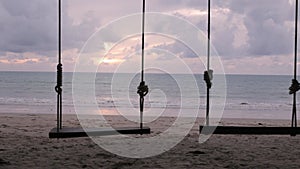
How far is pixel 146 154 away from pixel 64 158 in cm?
85

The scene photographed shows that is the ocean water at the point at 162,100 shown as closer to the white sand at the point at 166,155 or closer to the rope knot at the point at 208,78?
the white sand at the point at 166,155

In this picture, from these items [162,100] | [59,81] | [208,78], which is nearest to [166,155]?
[208,78]

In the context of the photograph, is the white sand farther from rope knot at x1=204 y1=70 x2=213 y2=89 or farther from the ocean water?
the ocean water

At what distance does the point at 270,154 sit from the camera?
15.3 feet

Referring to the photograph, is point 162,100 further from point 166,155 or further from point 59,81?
point 59,81

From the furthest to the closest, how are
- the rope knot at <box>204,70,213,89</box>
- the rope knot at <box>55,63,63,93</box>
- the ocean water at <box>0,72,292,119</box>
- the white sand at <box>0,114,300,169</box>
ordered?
the ocean water at <box>0,72,292,119</box> → the rope knot at <box>204,70,213,89</box> → the rope knot at <box>55,63,63,93</box> → the white sand at <box>0,114,300,169</box>

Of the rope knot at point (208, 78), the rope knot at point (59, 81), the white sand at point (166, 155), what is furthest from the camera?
the rope knot at point (208, 78)

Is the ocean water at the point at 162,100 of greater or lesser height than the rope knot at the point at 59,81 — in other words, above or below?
below

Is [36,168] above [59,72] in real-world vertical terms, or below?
below

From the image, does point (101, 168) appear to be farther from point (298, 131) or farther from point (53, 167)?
point (298, 131)

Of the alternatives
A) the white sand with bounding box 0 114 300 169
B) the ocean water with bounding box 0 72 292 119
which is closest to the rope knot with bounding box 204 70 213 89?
the white sand with bounding box 0 114 300 169

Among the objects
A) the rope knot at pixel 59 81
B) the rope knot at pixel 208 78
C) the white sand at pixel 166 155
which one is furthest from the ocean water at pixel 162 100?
the rope knot at pixel 59 81

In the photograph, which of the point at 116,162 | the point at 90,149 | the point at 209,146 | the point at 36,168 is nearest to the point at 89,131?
the point at 90,149

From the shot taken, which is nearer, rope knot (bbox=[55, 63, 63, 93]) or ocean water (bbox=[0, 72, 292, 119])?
rope knot (bbox=[55, 63, 63, 93])
